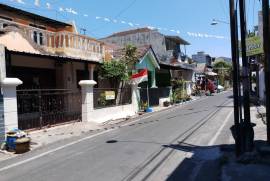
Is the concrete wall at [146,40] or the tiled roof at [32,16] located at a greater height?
the concrete wall at [146,40]

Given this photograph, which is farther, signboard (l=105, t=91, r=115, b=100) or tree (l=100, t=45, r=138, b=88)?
tree (l=100, t=45, r=138, b=88)

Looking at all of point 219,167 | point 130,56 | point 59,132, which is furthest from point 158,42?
point 219,167

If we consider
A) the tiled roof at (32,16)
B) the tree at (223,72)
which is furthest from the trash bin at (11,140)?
the tree at (223,72)

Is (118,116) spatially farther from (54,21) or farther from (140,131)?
(54,21)

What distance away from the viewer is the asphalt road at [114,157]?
7.64 metres

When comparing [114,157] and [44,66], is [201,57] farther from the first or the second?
[114,157]

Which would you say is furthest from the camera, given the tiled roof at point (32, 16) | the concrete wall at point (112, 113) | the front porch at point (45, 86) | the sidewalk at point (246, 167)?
the tiled roof at point (32, 16)

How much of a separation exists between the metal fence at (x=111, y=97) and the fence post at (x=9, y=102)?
22.4 feet

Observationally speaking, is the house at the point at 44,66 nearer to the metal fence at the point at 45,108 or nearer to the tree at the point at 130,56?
the metal fence at the point at 45,108

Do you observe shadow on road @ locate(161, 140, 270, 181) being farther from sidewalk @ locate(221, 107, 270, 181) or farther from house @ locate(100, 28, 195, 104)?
house @ locate(100, 28, 195, 104)

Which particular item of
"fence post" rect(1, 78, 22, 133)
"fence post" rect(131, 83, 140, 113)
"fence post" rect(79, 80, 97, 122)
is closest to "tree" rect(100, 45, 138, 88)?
"fence post" rect(131, 83, 140, 113)

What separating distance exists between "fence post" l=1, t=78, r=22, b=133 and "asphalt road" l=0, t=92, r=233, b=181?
156cm

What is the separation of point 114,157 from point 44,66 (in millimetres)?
11325

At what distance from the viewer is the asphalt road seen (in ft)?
25.1
